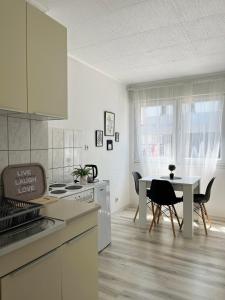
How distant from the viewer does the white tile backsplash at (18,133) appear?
73.2 inches

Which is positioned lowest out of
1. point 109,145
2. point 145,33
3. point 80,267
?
point 80,267

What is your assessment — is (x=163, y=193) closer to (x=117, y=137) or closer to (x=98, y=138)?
(x=98, y=138)

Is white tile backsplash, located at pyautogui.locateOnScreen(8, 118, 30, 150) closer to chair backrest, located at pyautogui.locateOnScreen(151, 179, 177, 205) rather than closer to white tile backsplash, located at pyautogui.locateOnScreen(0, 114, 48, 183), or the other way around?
white tile backsplash, located at pyautogui.locateOnScreen(0, 114, 48, 183)

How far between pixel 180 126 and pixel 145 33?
2.17 metres

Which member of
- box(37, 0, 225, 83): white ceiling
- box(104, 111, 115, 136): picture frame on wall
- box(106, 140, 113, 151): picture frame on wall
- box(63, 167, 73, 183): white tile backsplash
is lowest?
box(63, 167, 73, 183): white tile backsplash

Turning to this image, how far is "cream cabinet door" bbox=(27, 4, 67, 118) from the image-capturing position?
1.61m

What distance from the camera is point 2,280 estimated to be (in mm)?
1075

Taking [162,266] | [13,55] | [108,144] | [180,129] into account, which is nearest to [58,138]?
[108,144]

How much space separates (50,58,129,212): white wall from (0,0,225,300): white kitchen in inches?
0.9

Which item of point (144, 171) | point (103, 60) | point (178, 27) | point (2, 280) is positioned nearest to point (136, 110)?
point (144, 171)

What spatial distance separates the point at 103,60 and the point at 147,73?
1.00 m

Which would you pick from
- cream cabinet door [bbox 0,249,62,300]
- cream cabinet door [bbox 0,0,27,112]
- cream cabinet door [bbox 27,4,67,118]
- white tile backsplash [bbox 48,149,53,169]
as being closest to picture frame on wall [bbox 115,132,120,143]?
white tile backsplash [bbox 48,149,53,169]

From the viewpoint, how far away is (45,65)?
173 cm

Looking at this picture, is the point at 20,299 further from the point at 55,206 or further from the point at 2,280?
the point at 55,206
